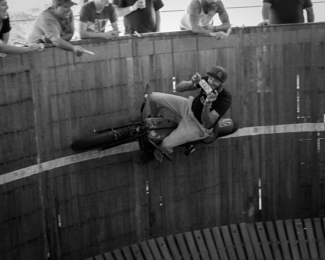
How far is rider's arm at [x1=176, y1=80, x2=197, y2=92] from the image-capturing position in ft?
39.9

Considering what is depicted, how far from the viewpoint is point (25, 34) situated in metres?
11.7

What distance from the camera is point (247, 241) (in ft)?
47.5

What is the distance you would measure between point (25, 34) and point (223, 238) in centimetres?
577

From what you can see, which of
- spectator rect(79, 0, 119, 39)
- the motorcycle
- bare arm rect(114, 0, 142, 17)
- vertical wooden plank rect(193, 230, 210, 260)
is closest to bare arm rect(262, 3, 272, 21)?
the motorcycle

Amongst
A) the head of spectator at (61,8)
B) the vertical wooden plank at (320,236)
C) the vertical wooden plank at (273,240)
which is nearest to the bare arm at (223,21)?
the head of spectator at (61,8)

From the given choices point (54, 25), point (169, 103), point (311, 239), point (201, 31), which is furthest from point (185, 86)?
point (311, 239)

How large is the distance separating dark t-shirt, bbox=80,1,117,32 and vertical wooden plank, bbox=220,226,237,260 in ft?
16.0

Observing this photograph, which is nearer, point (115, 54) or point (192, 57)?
point (115, 54)

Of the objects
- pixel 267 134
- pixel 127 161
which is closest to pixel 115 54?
pixel 127 161

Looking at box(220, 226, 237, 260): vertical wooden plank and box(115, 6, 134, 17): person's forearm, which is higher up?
box(115, 6, 134, 17): person's forearm

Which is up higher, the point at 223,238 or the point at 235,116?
the point at 235,116

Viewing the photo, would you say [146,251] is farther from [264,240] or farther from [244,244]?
[264,240]

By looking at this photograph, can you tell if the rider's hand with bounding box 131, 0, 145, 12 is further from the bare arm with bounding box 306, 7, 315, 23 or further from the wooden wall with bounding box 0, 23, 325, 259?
the bare arm with bounding box 306, 7, 315, 23

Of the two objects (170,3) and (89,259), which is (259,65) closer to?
(170,3)
